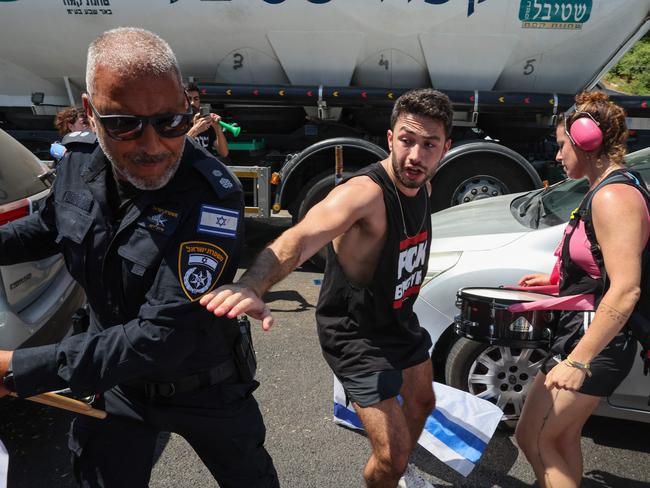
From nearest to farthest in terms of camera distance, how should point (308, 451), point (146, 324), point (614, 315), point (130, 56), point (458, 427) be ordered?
point (130, 56) < point (146, 324) < point (614, 315) < point (458, 427) < point (308, 451)

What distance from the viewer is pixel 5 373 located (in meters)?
1.49

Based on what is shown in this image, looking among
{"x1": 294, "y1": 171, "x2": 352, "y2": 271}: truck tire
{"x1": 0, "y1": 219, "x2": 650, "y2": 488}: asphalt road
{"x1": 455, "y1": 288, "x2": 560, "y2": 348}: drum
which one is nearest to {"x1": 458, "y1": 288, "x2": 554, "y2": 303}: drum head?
{"x1": 455, "y1": 288, "x2": 560, "y2": 348}: drum

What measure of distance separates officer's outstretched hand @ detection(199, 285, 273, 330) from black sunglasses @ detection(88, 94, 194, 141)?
438mm

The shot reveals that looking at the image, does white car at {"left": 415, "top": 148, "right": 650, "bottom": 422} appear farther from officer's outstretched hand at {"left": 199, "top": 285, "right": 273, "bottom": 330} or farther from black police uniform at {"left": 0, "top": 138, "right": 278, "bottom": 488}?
officer's outstretched hand at {"left": 199, "top": 285, "right": 273, "bottom": 330}

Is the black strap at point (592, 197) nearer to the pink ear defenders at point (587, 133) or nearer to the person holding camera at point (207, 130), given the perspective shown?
the pink ear defenders at point (587, 133)

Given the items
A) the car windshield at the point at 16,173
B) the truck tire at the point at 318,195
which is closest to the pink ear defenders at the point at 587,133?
the car windshield at the point at 16,173

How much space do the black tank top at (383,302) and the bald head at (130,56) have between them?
1045 mm

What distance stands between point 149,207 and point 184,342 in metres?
0.39

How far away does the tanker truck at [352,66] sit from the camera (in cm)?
563

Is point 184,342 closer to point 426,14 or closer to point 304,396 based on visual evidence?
point 304,396

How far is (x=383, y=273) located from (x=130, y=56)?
127 centimetres

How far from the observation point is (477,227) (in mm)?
3545

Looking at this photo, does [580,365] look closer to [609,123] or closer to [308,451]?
[609,123]

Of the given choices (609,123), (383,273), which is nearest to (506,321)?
(383,273)
